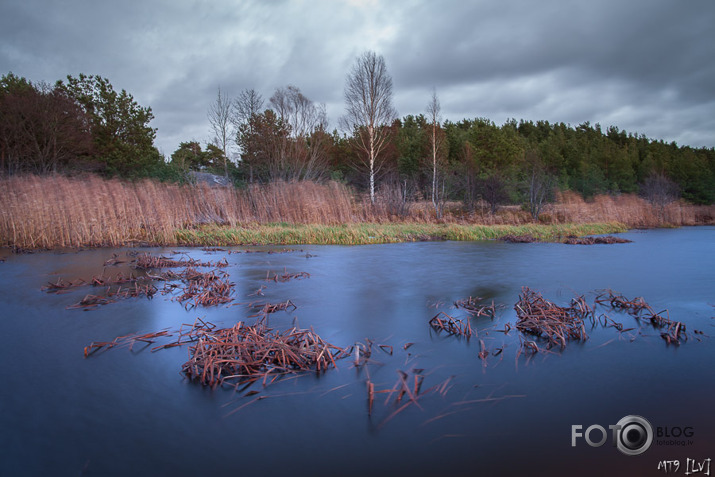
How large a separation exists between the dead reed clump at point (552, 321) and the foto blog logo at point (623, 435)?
1.16 metres

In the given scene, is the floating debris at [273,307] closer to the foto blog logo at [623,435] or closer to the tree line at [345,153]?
the foto blog logo at [623,435]

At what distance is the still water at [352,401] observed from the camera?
1.99m

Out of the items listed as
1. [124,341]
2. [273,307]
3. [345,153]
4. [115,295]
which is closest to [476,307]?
[273,307]

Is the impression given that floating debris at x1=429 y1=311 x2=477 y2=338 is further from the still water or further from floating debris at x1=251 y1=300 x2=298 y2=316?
floating debris at x1=251 y1=300 x2=298 y2=316

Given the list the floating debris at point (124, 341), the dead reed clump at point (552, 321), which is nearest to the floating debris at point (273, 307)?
the floating debris at point (124, 341)

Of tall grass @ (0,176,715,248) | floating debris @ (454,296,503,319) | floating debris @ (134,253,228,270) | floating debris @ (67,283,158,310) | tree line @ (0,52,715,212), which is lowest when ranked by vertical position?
floating debris @ (454,296,503,319)

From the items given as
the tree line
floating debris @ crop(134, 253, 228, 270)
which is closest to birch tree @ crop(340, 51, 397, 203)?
the tree line

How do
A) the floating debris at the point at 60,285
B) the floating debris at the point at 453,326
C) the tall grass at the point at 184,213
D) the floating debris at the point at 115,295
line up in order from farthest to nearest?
the tall grass at the point at 184,213, the floating debris at the point at 60,285, the floating debris at the point at 115,295, the floating debris at the point at 453,326

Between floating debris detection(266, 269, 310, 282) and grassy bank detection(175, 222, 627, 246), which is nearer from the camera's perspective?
floating debris detection(266, 269, 310, 282)

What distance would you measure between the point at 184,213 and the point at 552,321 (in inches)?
476

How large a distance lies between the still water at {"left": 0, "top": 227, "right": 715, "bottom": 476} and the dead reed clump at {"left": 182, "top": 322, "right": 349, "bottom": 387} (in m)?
0.12

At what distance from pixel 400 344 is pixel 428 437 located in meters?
1.38

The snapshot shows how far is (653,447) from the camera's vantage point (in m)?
2.07

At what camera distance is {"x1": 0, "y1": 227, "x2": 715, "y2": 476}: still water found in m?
1.99
